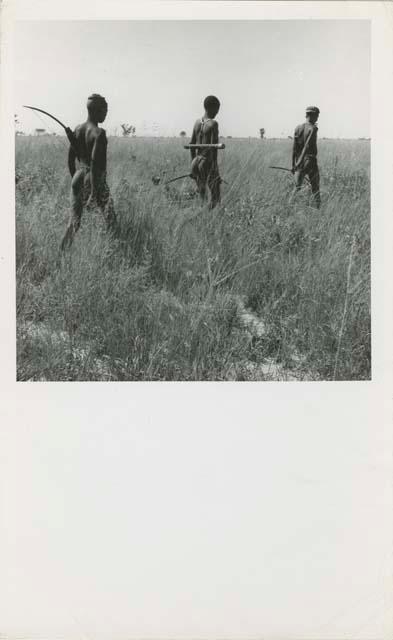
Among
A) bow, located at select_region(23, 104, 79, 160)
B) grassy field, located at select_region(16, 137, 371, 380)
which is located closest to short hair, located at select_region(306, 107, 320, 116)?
grassy field, located at select_region(16, 137, 371, 380)

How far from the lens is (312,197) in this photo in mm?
4277

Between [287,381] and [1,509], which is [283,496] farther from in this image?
[1,509]

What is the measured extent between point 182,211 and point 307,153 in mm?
835

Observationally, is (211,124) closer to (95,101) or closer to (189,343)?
(95,101)

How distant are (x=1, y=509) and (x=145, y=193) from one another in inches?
78.3

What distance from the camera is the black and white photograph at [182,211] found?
3566 mm

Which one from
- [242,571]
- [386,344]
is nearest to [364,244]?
[386,344]

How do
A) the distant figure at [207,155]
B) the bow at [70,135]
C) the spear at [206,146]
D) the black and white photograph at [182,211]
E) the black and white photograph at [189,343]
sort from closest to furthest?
the black and white photograph at [189,343], the black and white photograph at [182,211], the bow at [70,135], the distant figure at [207,155], the spear at [206,146]

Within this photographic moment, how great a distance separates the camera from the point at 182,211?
13.5 feet

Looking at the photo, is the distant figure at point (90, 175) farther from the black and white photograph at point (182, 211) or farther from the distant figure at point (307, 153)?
the distant figure at point (307, 153)

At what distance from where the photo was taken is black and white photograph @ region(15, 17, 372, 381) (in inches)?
140

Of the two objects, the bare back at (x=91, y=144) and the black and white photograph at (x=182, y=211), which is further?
the bare back at (x=91, y=144)

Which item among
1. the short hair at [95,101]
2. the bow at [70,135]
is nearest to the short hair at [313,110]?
the short hair at [95,101]

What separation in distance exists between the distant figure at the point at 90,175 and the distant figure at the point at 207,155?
557 mm
